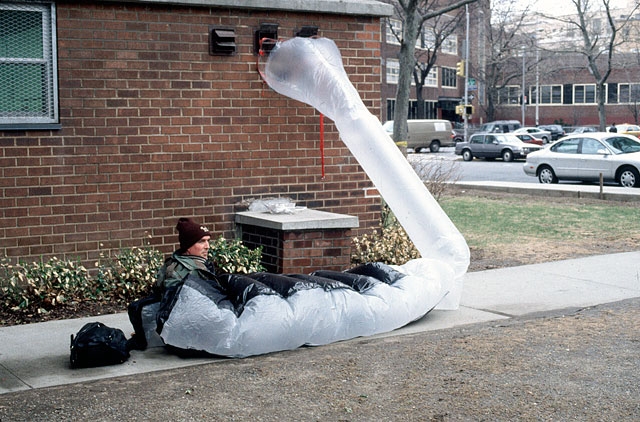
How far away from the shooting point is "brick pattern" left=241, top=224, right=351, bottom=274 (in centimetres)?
865

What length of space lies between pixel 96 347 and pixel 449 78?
2827 inches

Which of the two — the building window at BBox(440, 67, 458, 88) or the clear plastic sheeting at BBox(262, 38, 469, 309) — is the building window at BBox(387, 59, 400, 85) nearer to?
the building window at BBox(440, 67, 458, 88)

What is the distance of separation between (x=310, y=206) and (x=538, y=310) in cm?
313

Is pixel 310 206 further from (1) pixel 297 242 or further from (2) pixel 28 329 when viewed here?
(2) pixel 28 329

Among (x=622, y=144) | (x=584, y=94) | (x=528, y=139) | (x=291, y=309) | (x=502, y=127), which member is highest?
(x=584, y=94)

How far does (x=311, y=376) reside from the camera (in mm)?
5988

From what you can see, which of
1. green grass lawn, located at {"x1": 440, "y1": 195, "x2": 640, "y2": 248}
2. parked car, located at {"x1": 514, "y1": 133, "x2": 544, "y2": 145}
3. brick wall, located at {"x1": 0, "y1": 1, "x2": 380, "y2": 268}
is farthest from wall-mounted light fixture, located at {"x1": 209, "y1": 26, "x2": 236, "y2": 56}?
parked car, located at {"x1": 514, "y1": 133, "x2": 544, "y2": 145}

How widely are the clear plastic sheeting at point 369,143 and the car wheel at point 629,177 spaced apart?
15019 mm

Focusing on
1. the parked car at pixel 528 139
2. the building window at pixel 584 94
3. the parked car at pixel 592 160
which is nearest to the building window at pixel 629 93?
the building window at pixel 584 94

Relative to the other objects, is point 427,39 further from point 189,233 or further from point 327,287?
point 189,233

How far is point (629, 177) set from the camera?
74.5 feet

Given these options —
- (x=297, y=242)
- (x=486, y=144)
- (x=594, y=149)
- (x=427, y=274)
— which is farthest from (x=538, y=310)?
(x=486, y=144)

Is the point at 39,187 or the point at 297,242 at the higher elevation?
the point at 39,187

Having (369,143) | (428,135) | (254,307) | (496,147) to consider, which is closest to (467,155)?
(496,147)
